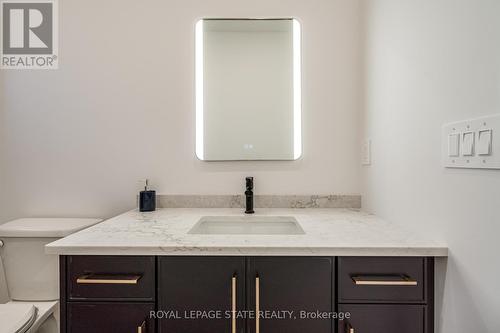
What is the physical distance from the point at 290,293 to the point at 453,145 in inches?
24.9

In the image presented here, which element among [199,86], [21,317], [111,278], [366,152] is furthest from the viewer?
[199,86]

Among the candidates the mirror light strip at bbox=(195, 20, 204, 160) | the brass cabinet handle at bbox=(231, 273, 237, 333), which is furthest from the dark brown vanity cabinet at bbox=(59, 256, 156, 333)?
the mirror light strip at bbox=(195, 20, 204, 160)

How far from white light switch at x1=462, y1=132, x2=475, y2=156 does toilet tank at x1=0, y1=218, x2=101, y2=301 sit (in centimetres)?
152

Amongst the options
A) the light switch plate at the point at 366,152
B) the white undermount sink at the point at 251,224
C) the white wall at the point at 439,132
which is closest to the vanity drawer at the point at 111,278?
the white undermount sink at the point at 251,224

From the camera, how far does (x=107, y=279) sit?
83 cm

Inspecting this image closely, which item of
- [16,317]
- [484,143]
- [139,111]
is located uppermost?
[139,111]

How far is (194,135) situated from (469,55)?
1.16 meters

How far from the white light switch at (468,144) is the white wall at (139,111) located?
2.50 feet

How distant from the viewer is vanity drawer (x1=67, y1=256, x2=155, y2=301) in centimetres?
84

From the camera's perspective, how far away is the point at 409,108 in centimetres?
98

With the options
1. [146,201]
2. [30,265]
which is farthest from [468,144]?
[30,265]

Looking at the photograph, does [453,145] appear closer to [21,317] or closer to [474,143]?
[474,143]

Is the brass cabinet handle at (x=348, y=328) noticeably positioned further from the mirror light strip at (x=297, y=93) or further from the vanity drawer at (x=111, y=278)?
the mirror light strip at (x=297, y=93)

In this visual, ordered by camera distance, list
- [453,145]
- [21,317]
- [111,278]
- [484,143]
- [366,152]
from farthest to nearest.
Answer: [366,152] → [21,317] → [111,278] → [453,145] → [484,143]
